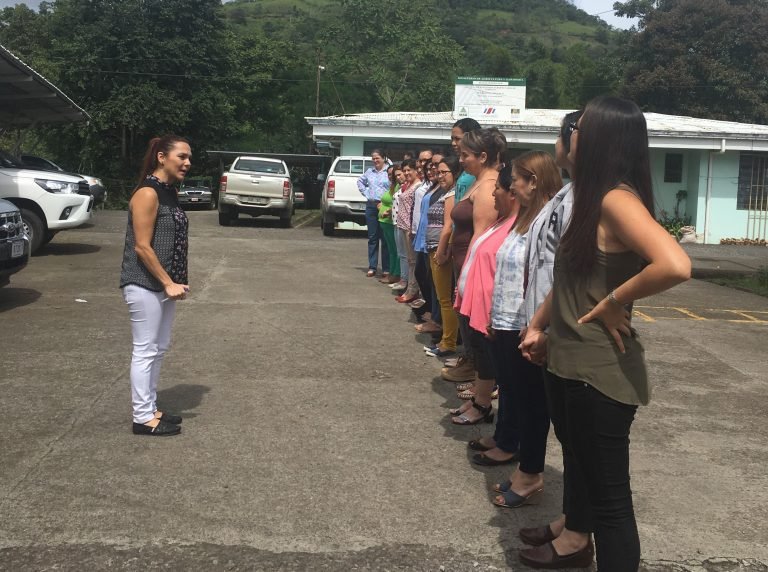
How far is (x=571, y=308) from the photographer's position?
2986mm

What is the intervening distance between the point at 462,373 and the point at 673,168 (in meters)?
18.5

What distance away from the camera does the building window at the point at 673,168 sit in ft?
76.4

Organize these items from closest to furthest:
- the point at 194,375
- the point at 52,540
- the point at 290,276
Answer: the point at 52,540, the point at 194,375, the point at 290,276

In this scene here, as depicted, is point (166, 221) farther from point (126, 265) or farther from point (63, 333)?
point (63, 333)

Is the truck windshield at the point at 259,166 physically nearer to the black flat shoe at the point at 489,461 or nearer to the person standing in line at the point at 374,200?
the person standing in line at the point at 374,200

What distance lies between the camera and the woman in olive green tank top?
111 inches

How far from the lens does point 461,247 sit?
6207 mm

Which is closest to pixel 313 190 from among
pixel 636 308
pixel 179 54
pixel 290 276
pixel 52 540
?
pixel 179 54

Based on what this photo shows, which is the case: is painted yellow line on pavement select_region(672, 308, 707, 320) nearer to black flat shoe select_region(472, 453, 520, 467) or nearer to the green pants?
the green pants

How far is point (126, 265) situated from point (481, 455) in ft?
7.63

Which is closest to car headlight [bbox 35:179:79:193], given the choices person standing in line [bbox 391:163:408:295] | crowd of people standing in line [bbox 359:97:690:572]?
person standing in line [bbox 391:163:408:295]

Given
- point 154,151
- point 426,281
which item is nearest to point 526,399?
point 154,151

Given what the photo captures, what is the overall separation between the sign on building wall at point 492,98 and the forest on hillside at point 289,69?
19.5m

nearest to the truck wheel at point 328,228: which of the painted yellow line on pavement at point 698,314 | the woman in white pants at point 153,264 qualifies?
the painted yellow line on pavement at point 698,314
